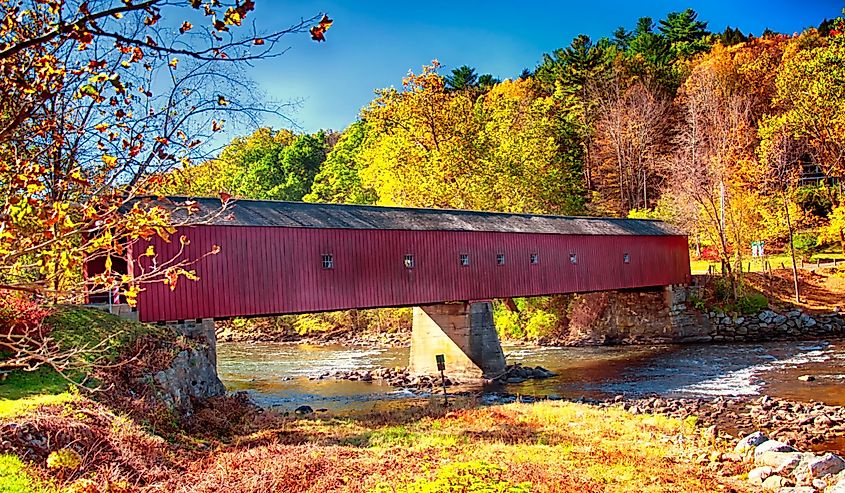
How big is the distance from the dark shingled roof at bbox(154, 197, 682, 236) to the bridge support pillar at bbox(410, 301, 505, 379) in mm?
2506

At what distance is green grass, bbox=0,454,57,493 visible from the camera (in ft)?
18.4

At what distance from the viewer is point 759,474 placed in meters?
8.94

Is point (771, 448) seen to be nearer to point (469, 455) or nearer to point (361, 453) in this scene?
point (469, 455)

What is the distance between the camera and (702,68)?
36750mm

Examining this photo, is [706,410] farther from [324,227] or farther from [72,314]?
[72,314]

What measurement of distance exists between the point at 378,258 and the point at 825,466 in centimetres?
1113

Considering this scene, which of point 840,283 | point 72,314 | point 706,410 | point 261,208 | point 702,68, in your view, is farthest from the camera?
point 702,68

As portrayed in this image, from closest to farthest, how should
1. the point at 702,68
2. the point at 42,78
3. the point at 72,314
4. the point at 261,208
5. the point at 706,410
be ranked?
the point at 42,78 < the point at 72,314 < the point at 706,410 < the point at 261,208 < the point at 702,68

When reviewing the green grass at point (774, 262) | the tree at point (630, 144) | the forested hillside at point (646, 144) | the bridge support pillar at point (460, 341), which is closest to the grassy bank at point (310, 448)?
the bridge support pillar at point (460, 341)

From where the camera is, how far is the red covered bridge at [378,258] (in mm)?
14750

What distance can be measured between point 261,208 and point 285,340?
60.5ft

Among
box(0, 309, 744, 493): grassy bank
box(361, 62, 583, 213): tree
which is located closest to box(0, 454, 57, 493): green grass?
box(0, 309, 744, 493): grassy bank

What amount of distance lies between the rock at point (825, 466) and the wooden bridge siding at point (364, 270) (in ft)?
35.2

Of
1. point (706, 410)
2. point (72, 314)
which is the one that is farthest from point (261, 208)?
point (706, 410)
